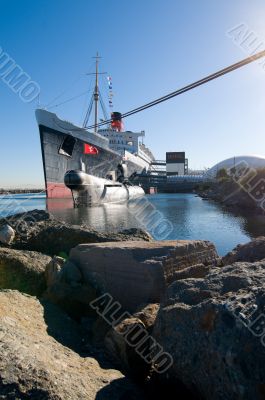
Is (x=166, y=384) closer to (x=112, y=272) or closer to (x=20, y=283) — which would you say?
(x=112, y=272)

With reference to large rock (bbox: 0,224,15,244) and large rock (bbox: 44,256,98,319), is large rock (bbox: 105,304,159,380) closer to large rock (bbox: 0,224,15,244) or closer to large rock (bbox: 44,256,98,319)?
large rock (bbox: 44,256,98,319)

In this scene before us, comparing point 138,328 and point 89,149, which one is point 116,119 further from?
point 89,149

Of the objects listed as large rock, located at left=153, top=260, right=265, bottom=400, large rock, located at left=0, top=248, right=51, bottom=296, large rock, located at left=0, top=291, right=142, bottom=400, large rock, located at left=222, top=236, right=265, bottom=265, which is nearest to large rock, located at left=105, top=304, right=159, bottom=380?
large rock, located at left=0, top=291, right=142, bottom=400

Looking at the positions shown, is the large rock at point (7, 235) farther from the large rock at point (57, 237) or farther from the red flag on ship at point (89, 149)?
the red flag on ship at point (89, 149)

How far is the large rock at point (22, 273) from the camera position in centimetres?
654

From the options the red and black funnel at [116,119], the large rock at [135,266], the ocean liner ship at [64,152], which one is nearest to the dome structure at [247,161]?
the red and black funnel at [116,119]

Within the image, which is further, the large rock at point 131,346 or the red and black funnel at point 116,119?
the red and black funnel at point 116,119

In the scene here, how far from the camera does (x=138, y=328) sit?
3957mm

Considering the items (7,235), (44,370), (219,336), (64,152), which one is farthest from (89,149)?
(219,336)

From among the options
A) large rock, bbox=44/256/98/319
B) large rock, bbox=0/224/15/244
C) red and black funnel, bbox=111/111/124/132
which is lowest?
large rock, bbox=44/256/98/319

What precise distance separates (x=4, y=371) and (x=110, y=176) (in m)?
58.7

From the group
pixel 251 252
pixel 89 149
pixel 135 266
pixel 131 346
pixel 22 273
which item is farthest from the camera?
pixel 89 149

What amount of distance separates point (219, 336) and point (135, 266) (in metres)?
2.72

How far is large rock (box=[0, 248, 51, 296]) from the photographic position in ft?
21.5
